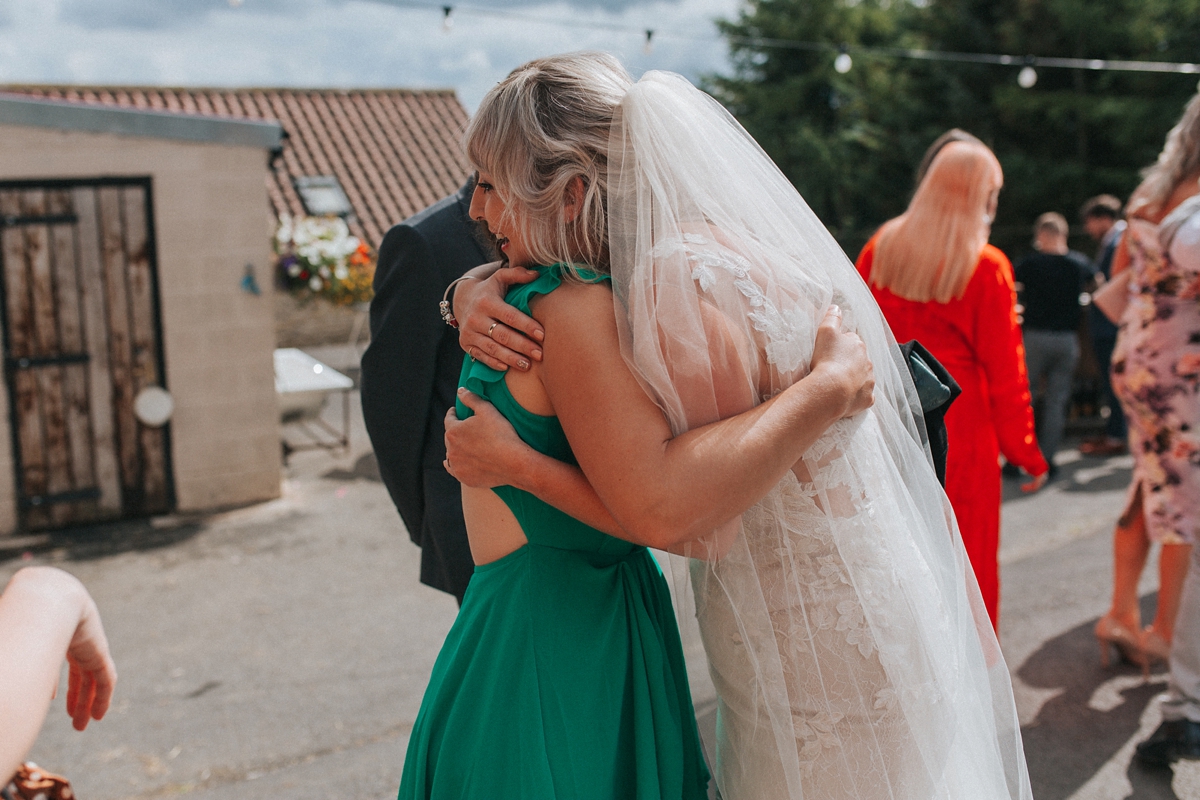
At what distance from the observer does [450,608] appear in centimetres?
498

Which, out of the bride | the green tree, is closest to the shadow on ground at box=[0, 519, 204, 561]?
the bride

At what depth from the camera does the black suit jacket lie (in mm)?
2352

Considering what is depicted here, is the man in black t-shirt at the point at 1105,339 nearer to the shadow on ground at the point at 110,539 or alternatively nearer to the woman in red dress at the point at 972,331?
the woman in red dress at the point at 972,331

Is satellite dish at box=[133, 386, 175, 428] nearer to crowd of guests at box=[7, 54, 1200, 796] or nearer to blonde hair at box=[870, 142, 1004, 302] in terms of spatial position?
crowd of guests at box=[7, 54, 1200, 796]

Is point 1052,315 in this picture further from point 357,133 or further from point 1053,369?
point 357,133

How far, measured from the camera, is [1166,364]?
3.40 meters

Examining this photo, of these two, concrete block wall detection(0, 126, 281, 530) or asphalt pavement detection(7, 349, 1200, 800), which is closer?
asphalt pavement detection(7, 349, 1200, 800)

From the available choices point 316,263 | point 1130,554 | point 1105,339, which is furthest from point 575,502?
point 316,263

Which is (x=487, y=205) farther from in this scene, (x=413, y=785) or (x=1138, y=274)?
(x=1138, y=274)

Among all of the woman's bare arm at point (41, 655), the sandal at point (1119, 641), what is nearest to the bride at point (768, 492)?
the woman's bare arm at point (41, 655)

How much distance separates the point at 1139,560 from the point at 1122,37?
72.6 ft

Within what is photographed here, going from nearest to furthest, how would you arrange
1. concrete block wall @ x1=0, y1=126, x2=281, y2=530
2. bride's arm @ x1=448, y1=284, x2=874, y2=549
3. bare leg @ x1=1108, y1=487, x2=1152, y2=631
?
bride's arm @ x1=448, y1=284, x2=874, y2=549 → bare leg @ x1=1108, y1=487, x2=1152, y2=631 → concrete block wall @ x1=0, y1=126, x2=281, y2=530

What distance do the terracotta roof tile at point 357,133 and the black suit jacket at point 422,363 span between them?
704 inches

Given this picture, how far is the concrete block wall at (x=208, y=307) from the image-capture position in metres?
6.33
